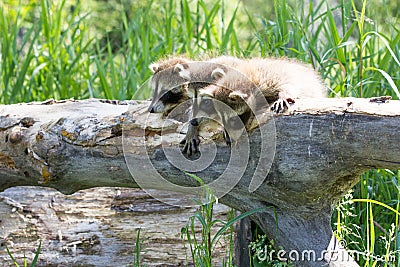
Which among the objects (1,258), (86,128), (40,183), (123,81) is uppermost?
(123,81)

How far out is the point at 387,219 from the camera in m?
3.37

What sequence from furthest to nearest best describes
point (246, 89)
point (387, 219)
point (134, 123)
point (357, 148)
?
point (387, 219), point (134, 123), point (246, 89), point (357, 148)

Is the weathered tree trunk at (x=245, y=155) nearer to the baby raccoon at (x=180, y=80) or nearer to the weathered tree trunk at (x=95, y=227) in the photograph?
the baby raccoon at (x=180, y=80)

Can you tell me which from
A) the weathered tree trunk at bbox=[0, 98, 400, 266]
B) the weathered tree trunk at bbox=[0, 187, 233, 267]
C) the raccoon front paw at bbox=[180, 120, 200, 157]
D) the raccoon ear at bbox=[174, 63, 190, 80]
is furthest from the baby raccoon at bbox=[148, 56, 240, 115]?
the weathered tree trunk at bbox=[0, 187, 233, 267]

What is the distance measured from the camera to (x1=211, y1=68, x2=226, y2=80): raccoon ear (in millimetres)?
2727

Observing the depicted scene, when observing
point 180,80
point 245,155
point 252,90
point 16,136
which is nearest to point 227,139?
point 245,155

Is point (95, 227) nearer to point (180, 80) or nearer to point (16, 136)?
A: point (16, 136)

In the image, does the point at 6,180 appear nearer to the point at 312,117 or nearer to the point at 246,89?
the point at 246,89

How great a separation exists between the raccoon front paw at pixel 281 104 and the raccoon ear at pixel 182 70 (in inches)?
23.9

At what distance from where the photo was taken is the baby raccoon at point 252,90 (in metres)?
2.55

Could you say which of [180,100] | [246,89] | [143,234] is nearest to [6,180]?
[143,234]

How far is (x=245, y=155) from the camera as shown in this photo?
2.53 meters

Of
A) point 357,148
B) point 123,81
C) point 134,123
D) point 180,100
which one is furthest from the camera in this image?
point 123,81

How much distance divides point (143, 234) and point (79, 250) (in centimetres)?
36
